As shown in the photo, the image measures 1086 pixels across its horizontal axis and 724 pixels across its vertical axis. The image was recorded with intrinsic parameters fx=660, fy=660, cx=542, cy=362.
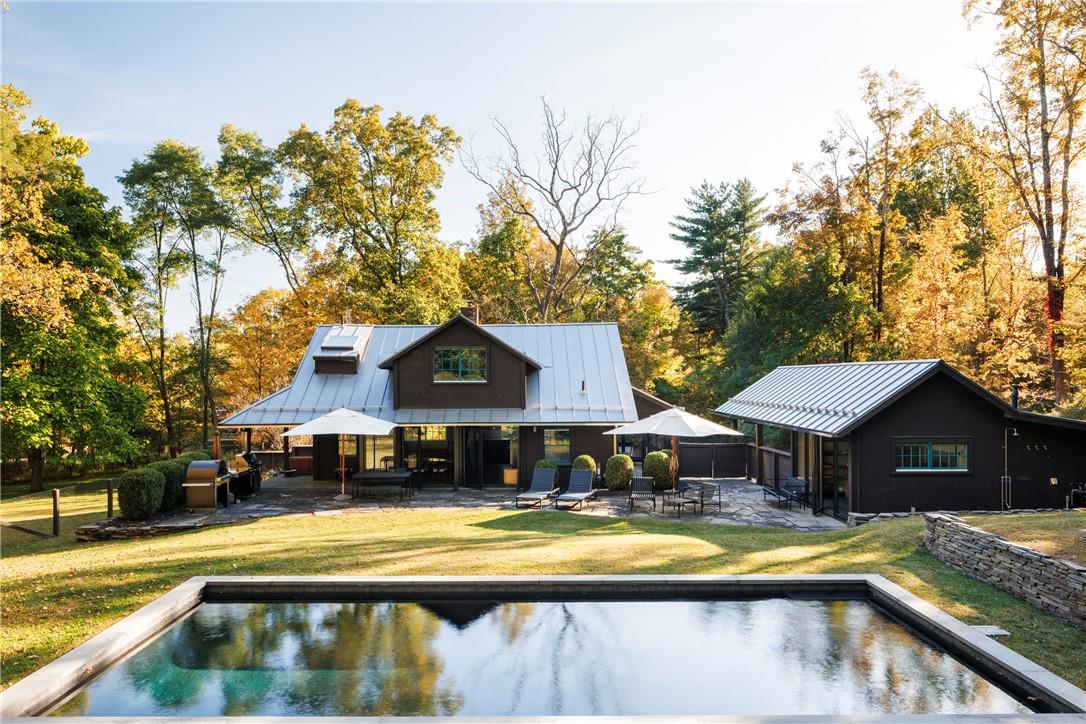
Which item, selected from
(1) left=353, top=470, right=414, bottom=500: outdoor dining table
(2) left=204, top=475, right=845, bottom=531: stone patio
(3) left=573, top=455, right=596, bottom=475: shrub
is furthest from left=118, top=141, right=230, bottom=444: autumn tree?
(3) left=573, top=455, right=596, bottom=475: shrub

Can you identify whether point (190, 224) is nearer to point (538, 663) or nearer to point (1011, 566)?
point (538, 663)

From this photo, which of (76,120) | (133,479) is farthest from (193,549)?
(76,120)

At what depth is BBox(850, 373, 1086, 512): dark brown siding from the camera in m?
15.3

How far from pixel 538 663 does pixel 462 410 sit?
14.1 metres

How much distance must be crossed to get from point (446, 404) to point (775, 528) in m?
Result: 10.8

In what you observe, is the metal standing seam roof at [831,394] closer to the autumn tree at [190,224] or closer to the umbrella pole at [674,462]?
the umbrella pole at [674,462]

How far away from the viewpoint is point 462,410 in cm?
2112

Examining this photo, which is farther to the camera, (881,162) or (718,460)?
(881,162)

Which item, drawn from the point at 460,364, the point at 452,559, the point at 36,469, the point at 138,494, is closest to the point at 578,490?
the point at 460,364

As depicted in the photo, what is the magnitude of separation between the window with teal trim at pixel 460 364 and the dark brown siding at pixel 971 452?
1130cm

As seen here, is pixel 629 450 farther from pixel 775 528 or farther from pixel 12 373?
pixel 12 373

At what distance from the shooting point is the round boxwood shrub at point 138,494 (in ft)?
49.7

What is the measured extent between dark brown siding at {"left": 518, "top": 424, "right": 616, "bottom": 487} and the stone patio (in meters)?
1.03

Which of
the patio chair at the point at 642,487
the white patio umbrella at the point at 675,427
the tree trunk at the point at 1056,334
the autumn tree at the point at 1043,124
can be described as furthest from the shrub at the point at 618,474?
the tree trunk at the point at 1056,334
